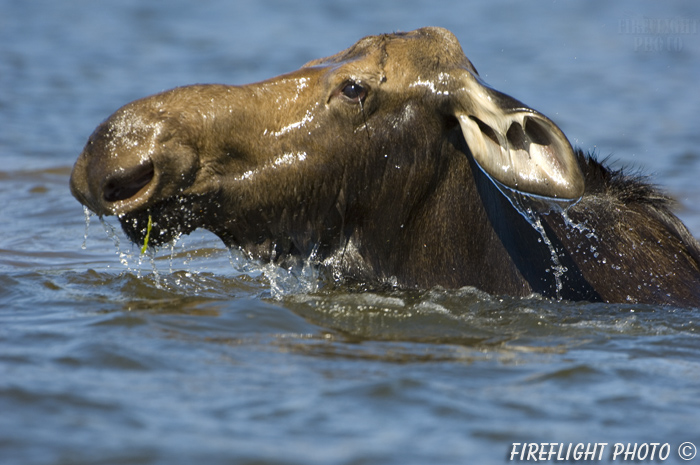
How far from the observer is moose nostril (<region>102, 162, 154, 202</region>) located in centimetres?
490

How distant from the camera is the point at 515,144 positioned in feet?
17.6

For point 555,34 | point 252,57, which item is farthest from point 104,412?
point 555,34

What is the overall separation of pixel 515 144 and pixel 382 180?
0.73 m

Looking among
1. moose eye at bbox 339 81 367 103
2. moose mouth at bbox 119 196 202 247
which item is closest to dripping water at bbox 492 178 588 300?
moose eye at bbox 339 81 367 103

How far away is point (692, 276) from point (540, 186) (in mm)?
1485

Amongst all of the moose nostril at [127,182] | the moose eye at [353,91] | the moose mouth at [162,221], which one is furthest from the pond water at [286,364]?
the moose eye at [353,91]

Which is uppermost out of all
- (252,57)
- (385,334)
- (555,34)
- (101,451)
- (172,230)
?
(555,34)

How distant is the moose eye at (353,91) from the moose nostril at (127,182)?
42.8 inches

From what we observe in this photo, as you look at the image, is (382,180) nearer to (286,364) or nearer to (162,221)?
(162,221)

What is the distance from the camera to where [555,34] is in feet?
71.6

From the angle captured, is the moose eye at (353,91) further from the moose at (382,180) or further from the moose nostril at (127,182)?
the moose nostril at (127,182)

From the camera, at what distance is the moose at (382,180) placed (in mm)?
5090

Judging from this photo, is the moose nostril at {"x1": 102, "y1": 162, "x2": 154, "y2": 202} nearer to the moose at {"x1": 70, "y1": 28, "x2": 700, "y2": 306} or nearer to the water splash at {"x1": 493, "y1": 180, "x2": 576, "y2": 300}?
the moose at {"x1": 70, "y1": 28, "x2": 700, "y2": 306}

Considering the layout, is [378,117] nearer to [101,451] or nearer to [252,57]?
[101,451]
